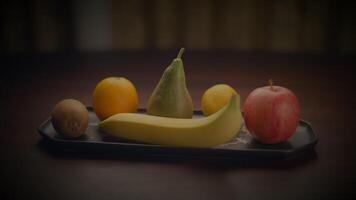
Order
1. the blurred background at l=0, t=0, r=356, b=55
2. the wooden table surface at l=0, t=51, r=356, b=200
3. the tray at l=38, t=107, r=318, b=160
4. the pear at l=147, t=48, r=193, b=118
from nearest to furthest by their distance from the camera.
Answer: the wooden table surface at l=0, t=51, r=356, b=200
the tray at l=38, t=107, r=318, b=160
the pear at l=147, t=48, r=193, b=118
the blurred background at l=0, t=0, r=356, b=55

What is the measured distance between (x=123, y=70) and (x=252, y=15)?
857 mm

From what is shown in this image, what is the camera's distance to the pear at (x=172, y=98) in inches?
42.6

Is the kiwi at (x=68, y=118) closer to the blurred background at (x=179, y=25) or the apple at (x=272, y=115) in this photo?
the apple at (x=272, y=115)

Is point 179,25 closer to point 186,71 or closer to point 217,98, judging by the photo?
point 186,71

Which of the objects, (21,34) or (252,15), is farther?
(252,15)

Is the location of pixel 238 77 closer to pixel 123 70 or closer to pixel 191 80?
pixel 191 80

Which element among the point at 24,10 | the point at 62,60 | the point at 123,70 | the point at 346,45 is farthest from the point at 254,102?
the point at 24,10

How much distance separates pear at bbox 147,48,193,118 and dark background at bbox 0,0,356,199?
12 centimetres

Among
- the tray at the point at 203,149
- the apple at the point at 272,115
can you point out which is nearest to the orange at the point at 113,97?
the tray at the point at 203,149

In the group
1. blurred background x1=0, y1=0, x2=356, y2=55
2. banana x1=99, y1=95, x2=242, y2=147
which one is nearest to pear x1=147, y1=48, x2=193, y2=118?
banana x1=99, y1=95, x2=242, y2=147

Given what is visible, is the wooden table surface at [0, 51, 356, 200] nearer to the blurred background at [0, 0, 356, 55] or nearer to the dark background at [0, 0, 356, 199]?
the dark background at [0, 0, 356, 199]

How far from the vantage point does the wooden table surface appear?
87cm

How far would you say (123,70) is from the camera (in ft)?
5.70

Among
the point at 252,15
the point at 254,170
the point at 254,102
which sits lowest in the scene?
the point at 254,170
